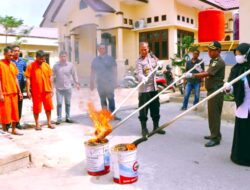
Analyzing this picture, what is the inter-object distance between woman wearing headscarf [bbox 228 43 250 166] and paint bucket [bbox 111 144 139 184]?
1.52m

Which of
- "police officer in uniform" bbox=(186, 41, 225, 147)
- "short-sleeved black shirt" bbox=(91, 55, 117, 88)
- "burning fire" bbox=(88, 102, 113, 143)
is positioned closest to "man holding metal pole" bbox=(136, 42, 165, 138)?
"police officer in uniform" bbox=(186, 41, 225, 147)

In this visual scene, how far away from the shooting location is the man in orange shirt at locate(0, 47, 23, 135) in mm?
5562

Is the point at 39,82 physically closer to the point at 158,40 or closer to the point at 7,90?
the point at 7,90

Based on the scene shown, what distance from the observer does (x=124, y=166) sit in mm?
3326

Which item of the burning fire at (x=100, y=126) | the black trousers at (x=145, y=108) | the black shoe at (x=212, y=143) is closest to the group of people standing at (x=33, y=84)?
the black trousers at (x=145, y=108)

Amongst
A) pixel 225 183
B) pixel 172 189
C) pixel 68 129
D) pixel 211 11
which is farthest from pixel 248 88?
pixel 211 11

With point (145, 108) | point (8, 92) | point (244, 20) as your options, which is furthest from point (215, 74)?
point (8, 92)

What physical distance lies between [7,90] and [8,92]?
4cm

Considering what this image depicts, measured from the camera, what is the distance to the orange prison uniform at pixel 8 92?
5570mm

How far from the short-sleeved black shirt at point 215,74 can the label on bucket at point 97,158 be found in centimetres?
225

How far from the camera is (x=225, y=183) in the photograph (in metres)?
3.41

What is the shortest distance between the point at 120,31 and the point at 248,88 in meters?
12.9

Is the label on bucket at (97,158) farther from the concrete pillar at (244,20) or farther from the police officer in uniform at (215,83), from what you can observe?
the concrete pillar at (244,20)

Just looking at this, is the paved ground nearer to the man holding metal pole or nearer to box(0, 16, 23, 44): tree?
the man holding metal pole
